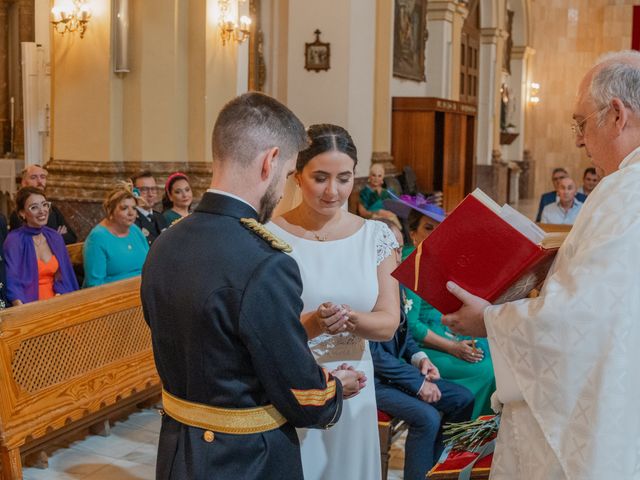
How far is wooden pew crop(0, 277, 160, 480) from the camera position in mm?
4098

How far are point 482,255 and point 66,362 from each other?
9.33 ft

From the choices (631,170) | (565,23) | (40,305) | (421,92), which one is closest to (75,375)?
(40,305)

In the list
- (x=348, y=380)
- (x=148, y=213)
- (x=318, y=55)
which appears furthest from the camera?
(x=318, y=55)

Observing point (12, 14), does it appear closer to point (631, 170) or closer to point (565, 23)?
point (631, 170)

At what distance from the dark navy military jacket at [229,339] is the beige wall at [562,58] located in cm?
2343

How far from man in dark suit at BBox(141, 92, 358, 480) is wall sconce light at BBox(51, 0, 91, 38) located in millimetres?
6636

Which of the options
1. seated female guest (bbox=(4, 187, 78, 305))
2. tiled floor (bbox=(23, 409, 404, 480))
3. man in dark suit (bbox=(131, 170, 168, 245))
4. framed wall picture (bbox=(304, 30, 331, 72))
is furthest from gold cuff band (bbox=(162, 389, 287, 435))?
framed wall picture (bbox=(304, 30, 331, 72))

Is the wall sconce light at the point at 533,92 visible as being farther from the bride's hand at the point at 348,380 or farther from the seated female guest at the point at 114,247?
the bride's hand at the point at 348,380

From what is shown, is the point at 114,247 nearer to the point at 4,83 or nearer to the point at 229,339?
the point at 229,339

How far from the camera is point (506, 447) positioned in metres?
2.40

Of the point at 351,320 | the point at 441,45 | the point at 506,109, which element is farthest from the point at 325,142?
the point at 506,109

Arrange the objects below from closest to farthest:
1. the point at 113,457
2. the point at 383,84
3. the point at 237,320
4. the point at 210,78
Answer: the point at 237,320, the point at 113,457, the point at 210,78, the point at 383,84

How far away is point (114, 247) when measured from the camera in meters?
5.93

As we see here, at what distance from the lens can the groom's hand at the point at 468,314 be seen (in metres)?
2.39
